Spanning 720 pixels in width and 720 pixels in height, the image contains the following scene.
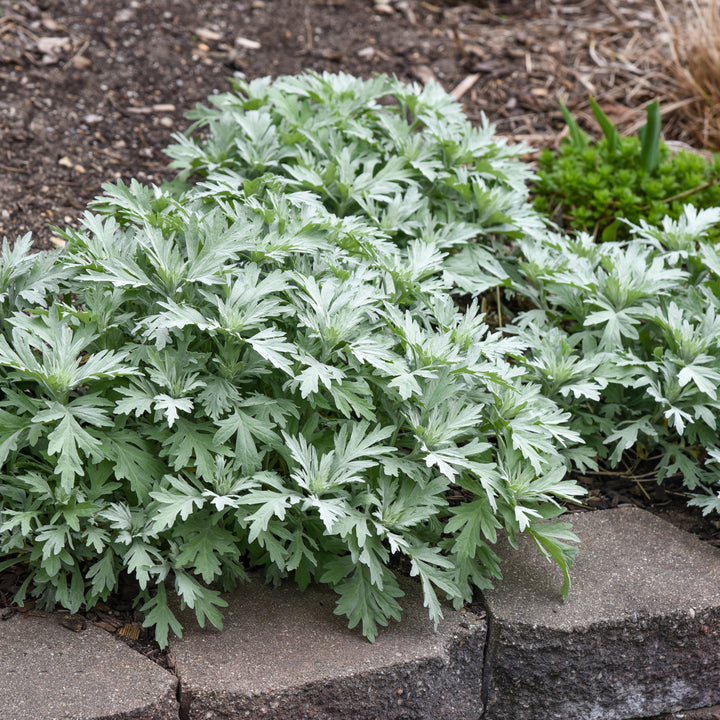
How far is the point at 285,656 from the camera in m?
2.43

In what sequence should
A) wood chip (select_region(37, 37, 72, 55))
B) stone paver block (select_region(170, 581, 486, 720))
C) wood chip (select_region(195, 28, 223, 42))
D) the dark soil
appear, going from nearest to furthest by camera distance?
stone paver block (select_region(170, 581, 486, 720)), the dark soil, wood chip (select_region(37, 37, 72, 55)), wood chip (select_region(195, 28, 223, 42))

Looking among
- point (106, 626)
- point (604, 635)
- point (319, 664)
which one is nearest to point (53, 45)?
point (106, 626)

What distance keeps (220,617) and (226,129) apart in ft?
6.85

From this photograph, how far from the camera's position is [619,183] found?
4352 millimetres

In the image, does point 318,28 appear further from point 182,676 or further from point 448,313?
point 182,676

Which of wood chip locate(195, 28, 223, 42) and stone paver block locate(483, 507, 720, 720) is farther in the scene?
wood chip locate(195, 28, 223, 42)

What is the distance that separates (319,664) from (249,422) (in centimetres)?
71

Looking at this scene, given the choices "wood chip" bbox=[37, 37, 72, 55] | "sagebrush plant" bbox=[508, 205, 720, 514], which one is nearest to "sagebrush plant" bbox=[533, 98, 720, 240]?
"sagebrush plant" bbox=[508, 205, 720, 514]

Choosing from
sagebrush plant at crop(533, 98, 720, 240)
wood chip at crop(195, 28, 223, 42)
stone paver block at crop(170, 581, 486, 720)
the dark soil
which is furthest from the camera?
wood chip at crop(195, 28, 223, 42)

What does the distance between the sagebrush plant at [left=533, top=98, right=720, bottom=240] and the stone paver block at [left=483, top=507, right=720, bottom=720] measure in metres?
1.92

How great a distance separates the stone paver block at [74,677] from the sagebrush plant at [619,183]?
9.47 ft

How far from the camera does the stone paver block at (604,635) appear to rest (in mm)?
2607

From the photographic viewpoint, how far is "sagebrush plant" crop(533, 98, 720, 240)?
167 inches

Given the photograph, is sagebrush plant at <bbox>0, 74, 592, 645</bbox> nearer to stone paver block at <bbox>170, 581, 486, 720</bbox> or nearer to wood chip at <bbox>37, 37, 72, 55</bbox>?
stone paver block at <bbox>170, 581, 486, 720</bbox>
